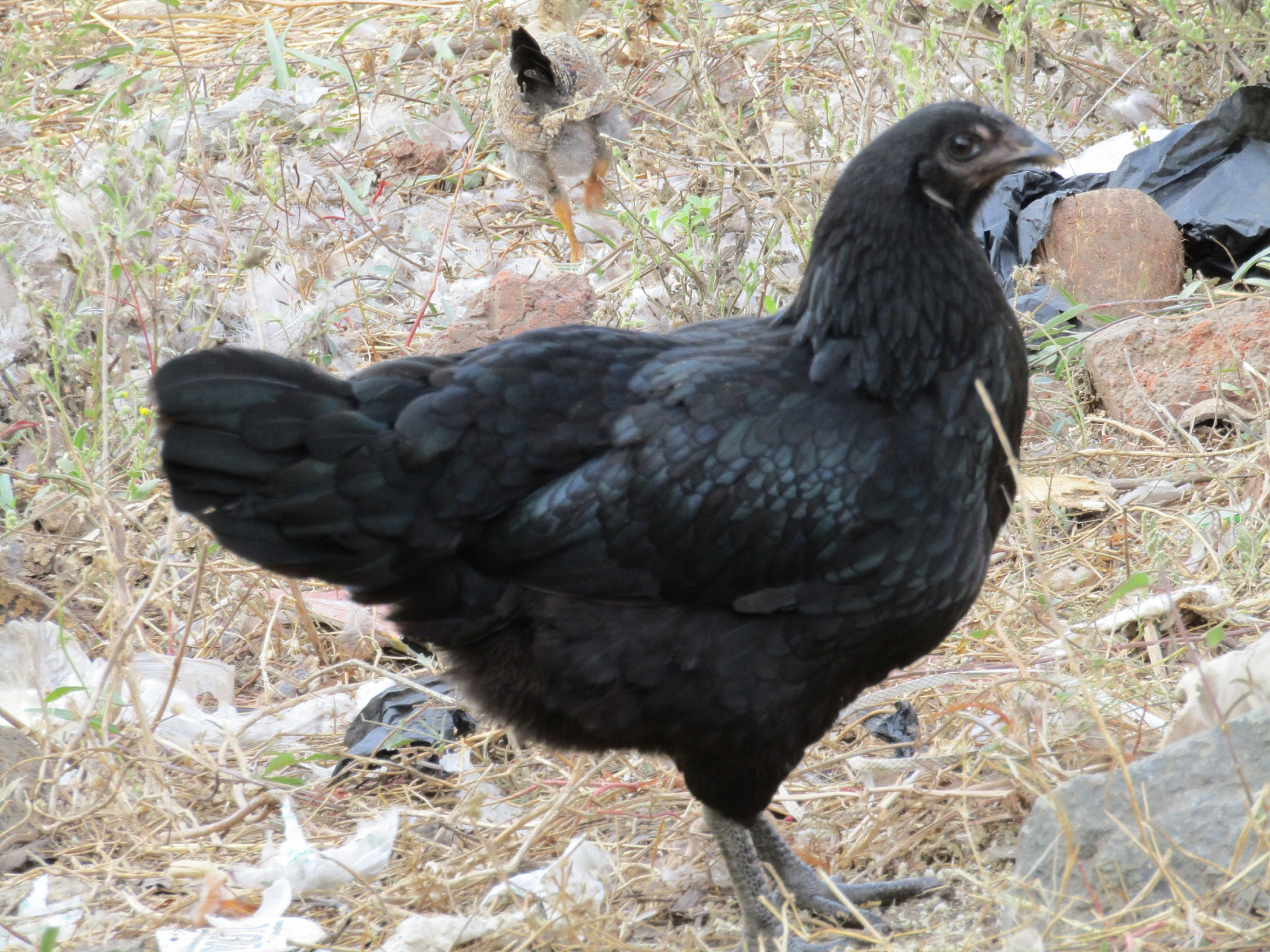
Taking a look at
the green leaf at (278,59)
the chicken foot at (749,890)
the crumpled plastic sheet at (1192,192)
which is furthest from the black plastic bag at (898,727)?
the green leaf at (278,59)

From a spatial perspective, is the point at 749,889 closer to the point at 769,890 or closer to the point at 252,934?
the point at 769,890

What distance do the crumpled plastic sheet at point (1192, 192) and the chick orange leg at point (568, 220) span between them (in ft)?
5.65

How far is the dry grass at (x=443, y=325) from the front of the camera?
271cm

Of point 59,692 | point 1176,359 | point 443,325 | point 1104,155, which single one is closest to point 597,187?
point 443,325

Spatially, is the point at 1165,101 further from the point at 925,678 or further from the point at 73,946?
the point at 73,946

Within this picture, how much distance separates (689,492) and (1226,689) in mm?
1134

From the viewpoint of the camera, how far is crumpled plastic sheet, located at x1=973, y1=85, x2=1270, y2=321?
14.7 ft

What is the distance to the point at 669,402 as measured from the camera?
2.30m

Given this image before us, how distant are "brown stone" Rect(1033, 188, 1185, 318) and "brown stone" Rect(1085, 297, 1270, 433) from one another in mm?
393

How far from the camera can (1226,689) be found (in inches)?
96.0

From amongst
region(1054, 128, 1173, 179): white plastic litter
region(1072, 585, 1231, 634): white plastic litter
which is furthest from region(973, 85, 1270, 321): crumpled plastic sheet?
region(1072, 585, 1231, 634): white plastic litter

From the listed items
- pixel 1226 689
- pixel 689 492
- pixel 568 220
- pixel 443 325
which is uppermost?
pixel 689 492

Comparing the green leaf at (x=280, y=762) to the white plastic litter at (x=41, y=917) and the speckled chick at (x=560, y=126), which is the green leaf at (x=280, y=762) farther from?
the speckled chick at (x=560, y=126)

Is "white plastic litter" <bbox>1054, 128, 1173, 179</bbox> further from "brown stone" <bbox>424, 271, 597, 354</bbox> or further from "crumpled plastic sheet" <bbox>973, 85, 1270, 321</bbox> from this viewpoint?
"brown stone" <bbox>424, 271, 597, 354</bbox>
